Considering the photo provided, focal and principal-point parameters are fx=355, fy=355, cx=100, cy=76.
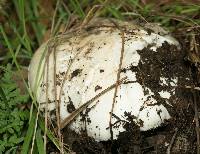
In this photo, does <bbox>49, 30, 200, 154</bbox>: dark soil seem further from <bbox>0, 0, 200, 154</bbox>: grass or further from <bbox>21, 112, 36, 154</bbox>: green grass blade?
<bbox>0, 0, 200, 154</bbox>: grass

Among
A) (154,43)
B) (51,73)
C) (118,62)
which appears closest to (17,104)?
(51,73)

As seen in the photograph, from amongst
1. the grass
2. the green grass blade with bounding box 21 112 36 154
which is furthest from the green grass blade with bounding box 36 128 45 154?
the grass

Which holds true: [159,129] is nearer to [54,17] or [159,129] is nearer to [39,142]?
[39,142]

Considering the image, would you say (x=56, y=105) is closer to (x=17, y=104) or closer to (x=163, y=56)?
(x=17, y=104)

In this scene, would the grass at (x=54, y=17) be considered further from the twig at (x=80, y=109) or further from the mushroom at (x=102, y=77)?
the twig at (x=80, y=109)

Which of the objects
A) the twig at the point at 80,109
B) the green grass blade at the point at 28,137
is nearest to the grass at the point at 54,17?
the green grass blade at the point at 28,137

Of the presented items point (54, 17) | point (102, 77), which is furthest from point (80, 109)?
point (54, 17)
